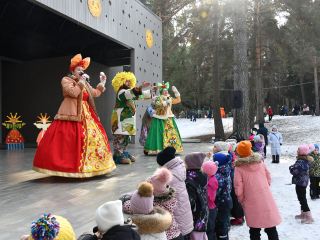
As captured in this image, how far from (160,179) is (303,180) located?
9.89 feet

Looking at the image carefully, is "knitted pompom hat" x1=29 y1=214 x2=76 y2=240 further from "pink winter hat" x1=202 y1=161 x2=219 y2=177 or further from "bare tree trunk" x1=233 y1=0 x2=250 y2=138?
"bare tree trunk" x1=233 y1=0 x2=250 y2=138

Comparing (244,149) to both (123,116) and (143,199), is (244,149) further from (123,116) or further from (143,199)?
(123,116)

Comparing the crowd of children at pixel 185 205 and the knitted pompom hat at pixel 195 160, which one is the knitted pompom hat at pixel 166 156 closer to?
the crowd of children at pixel 185 205

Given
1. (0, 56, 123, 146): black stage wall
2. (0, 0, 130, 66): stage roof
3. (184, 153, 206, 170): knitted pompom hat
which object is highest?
(0, 0, 130, 66): stage roof

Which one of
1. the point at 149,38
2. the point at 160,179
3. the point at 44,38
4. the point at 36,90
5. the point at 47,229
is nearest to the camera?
the point at 47,229

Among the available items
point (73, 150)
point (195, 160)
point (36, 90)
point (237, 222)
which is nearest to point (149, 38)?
point (36, 90)

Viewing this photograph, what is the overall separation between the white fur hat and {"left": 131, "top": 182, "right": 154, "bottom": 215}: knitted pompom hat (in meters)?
0.30

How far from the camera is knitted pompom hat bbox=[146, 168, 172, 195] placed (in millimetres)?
2033

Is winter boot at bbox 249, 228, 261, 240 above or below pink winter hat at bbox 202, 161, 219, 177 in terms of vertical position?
below

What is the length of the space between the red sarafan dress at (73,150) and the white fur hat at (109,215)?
2.95 metres

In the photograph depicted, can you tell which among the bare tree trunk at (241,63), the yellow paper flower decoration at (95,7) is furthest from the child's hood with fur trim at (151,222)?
the bare tree trunk at (241,63)

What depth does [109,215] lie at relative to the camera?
153cm

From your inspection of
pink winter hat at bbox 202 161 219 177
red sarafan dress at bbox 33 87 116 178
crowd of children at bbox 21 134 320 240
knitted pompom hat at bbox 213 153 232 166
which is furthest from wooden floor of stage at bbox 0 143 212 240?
knitted pompom hat at bbox 213 153 232 166

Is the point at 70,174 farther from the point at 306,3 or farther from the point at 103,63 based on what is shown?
the point at 306,3
